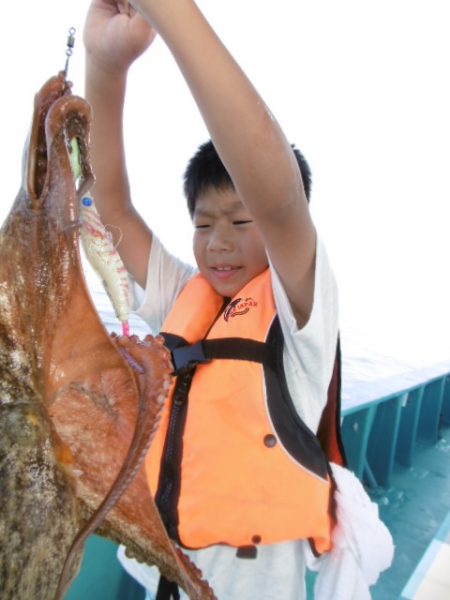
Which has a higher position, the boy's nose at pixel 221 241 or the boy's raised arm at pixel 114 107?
the boy's raised arm at pixel 114 107

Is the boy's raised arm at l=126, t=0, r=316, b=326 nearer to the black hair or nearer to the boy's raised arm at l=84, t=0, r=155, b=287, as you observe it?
the boy's raised arm at l=84, t=0, r=155, b=287

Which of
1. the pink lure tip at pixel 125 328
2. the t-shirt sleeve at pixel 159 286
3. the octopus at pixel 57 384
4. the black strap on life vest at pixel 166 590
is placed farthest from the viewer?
the t-shirt sleeve at pixel 159 286

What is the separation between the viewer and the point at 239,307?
6.50ft

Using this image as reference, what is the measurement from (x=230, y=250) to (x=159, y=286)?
0.69m

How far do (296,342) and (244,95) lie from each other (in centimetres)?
87

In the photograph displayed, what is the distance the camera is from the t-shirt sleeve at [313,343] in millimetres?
1609

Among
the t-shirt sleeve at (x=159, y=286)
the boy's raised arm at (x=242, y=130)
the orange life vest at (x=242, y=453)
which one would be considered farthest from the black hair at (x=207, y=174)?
the boy's raised arm at (x=242, y=130)

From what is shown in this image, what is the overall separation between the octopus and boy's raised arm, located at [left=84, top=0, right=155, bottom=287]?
58cm

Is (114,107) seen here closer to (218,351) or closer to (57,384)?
(218,351)

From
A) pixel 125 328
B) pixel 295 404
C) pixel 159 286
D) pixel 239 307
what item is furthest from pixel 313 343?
pixel 159 286

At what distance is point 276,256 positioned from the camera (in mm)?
1518

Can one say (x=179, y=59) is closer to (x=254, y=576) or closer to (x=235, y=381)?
(x=235, y=381)

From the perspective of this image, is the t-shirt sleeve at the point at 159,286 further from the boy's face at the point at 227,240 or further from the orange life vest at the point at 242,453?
the orange life vest at the point at 242,453

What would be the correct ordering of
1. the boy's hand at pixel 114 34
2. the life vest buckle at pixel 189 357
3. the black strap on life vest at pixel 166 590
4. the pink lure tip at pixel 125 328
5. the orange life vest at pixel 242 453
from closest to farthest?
the pink lure tip at pixel 125 328 → the boy's hand at pixel 114 34 → the black strap on life vest at pixel 166 590 → the orange life vest at pixel 242 453 → the life vest buckle at pixel 189 357
